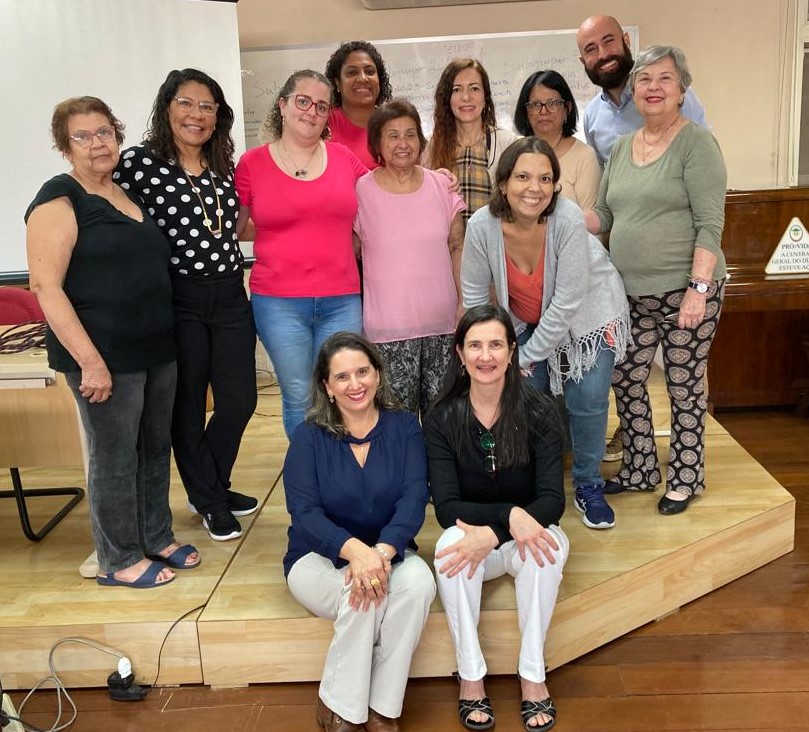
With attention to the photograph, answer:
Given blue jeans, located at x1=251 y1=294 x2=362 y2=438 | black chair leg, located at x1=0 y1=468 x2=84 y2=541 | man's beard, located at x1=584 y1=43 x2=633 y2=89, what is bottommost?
black chair leg, located at x1=0 y1=468 x2=84 y2=541

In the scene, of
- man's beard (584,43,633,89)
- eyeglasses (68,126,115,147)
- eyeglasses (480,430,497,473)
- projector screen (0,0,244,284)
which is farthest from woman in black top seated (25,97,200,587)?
projector screen (0,0,244,284)

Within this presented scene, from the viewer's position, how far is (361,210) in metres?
2.59

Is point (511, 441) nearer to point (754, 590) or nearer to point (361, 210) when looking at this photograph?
point (361, 210)

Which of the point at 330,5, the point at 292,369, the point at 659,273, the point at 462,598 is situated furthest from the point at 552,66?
the point at 462,598

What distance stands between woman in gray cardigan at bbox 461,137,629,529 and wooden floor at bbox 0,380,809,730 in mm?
342

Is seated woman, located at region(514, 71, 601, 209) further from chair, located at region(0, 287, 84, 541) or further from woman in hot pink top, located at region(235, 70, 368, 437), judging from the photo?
chair, located at region(0, 287, 84, 541)

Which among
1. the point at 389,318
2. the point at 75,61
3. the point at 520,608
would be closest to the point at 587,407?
the point at 389,318

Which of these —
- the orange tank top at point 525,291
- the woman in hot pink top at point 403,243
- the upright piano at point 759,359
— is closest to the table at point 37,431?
the woman in hot pink top at point 403,243

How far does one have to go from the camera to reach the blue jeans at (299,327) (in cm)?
253

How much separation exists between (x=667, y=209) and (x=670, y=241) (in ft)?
0.31

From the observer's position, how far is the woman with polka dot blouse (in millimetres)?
2293

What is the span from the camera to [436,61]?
15.7 ft

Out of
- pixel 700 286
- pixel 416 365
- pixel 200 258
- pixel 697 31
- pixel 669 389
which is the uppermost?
pixel 697 31

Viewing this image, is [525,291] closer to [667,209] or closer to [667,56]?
[667,209]
